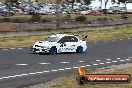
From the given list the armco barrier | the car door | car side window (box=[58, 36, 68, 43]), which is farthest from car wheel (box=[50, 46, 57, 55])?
the armco barrier

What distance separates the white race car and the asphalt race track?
50cm

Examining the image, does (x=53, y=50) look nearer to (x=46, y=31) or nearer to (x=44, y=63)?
(x=44, y=63)

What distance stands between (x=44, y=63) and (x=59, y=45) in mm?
6118

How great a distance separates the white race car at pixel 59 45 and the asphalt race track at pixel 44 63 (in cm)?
50

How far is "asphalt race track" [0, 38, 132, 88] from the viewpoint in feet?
66.6

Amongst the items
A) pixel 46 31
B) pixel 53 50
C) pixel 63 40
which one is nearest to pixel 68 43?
pixel 63 40

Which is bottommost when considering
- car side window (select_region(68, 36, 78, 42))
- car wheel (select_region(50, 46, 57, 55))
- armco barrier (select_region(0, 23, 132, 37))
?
armco barrier (select_region(0, 23, 132, 37))

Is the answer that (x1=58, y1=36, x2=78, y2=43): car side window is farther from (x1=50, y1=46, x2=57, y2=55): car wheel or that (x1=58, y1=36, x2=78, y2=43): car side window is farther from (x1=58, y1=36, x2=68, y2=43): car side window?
(x1=50, y1=46, x2=57, y2=55): car wheel

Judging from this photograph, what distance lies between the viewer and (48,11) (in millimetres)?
87312

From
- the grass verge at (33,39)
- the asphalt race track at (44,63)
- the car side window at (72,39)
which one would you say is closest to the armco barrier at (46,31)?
the grass verge at (33,39)

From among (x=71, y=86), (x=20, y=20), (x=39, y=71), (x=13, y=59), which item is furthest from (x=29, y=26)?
(x=71, y=86)

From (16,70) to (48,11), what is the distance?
65181 mm

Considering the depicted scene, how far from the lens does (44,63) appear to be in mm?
26000

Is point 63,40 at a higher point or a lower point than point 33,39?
higher
